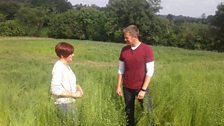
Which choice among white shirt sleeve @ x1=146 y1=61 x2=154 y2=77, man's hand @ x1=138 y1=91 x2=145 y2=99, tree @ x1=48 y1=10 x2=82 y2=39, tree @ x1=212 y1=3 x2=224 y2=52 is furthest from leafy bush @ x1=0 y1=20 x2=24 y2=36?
man's hand @ x1=138 y1=91 x2=145 y2=99

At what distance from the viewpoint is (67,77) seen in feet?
15.9

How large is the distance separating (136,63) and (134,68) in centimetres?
8

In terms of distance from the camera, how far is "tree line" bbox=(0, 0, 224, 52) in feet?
191

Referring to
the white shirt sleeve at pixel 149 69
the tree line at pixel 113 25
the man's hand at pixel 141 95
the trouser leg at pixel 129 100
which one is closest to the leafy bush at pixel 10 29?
the tree line at pixel 113 25

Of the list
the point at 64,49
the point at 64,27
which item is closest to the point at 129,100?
the point at 64,49

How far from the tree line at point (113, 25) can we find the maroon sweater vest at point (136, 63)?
51.1m

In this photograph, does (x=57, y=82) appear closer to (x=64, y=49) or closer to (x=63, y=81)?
(x=63, y=81)

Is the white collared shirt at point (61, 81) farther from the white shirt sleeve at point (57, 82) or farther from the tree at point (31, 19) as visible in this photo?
the tree at point (31, 19)

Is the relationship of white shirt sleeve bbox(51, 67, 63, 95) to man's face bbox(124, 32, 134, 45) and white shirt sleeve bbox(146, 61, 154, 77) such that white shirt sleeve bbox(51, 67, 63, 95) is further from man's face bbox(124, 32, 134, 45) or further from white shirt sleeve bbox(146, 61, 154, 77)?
white shirt sleeve bbox(146, 61, 154, 77)

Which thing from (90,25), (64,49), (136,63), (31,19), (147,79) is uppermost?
(31,19)

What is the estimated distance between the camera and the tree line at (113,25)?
58156mm

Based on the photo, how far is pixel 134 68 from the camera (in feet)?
18.5

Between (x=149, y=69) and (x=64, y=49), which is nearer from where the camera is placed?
(x=64, y=49)

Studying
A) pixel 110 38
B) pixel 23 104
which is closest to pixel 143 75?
pixel 23 104
